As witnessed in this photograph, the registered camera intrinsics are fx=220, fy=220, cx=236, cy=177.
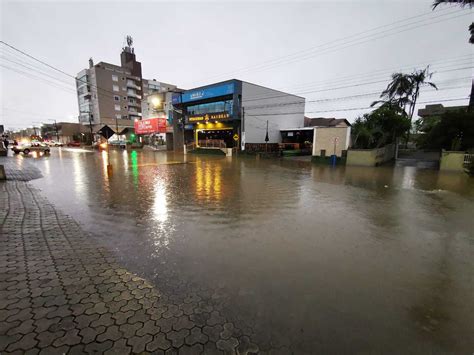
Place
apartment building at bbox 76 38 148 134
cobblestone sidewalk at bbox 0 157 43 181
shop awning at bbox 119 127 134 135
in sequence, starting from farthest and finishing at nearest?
apartment building at bbox 76 38 148 134 < shop awning at bbox 119 127 134 135 < cobblestone sidewalk at bbox 0 157 43 181

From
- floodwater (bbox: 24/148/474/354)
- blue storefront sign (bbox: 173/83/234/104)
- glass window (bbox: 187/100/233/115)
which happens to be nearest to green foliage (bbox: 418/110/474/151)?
floodwater (bbox: 24/148/474/354)

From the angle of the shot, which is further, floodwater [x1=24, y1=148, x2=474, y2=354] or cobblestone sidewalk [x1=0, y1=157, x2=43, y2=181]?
cobblestone sidewalk [x1=0, y1=157, x2=43, y2=181]

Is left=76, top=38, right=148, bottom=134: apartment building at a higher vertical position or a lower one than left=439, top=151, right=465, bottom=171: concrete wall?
higher

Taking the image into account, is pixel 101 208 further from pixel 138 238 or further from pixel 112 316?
pixel 112 316

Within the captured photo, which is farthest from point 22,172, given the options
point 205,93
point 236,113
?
point 205,93

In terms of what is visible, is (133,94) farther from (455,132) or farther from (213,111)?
(455,132)

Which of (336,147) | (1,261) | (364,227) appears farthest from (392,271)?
(336,147)

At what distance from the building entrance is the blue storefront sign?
16.1ft

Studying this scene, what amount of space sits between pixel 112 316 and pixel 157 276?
83cm

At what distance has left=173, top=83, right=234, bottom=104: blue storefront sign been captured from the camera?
28.3m

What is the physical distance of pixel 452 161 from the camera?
15484 mm

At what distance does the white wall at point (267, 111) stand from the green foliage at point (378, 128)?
1173 centimetres

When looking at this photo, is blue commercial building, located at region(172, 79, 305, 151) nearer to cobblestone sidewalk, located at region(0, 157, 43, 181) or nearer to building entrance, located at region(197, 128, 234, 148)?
building entrance, located at region(197, 128, 234, 148)

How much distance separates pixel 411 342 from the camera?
2.22m
